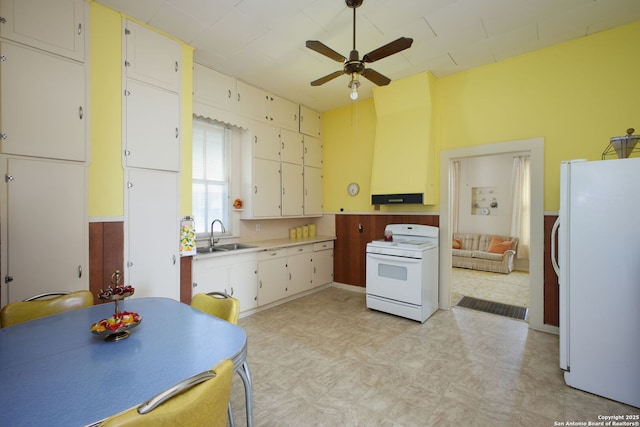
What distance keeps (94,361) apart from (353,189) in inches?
165

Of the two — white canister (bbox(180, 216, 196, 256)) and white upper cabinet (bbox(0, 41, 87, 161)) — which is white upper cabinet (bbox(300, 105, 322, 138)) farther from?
white upper cabinet (bbox(0, 41, 87, 161))

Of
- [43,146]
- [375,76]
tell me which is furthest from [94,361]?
[375,76]

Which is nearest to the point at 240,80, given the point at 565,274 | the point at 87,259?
the point at 87,259

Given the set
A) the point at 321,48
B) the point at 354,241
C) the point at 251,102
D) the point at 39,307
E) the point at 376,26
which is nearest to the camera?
the point at 39,307

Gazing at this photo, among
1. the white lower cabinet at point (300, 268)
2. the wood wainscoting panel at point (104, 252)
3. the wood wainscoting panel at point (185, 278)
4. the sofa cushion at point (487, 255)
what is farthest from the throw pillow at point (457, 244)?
the wood wainscoting panel at point (104, 252)

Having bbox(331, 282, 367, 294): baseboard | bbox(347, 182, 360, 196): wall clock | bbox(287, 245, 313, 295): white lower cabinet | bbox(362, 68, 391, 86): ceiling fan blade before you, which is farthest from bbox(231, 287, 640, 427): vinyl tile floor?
bbox(362, 68, 391, 86): ceiling fan blade

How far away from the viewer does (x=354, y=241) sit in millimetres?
4926

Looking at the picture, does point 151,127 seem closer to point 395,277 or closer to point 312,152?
point 312,152

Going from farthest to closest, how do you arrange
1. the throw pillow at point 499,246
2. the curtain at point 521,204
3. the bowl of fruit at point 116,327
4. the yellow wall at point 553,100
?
the curtain at point 521,204, the throw pillow at point 499,246, the yellow wall at point 553,100, the bowl of fruit at point 116,327

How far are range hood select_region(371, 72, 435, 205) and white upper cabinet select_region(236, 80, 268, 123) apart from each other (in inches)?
65.8

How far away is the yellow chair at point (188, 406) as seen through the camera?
32.0 inches

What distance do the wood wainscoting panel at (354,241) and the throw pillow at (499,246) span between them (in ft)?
10.8

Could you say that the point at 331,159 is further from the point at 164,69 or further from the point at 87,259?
the point at 87,259

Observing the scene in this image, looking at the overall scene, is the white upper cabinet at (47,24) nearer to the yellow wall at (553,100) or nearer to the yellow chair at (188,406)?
the yellow chair at (188,406)
